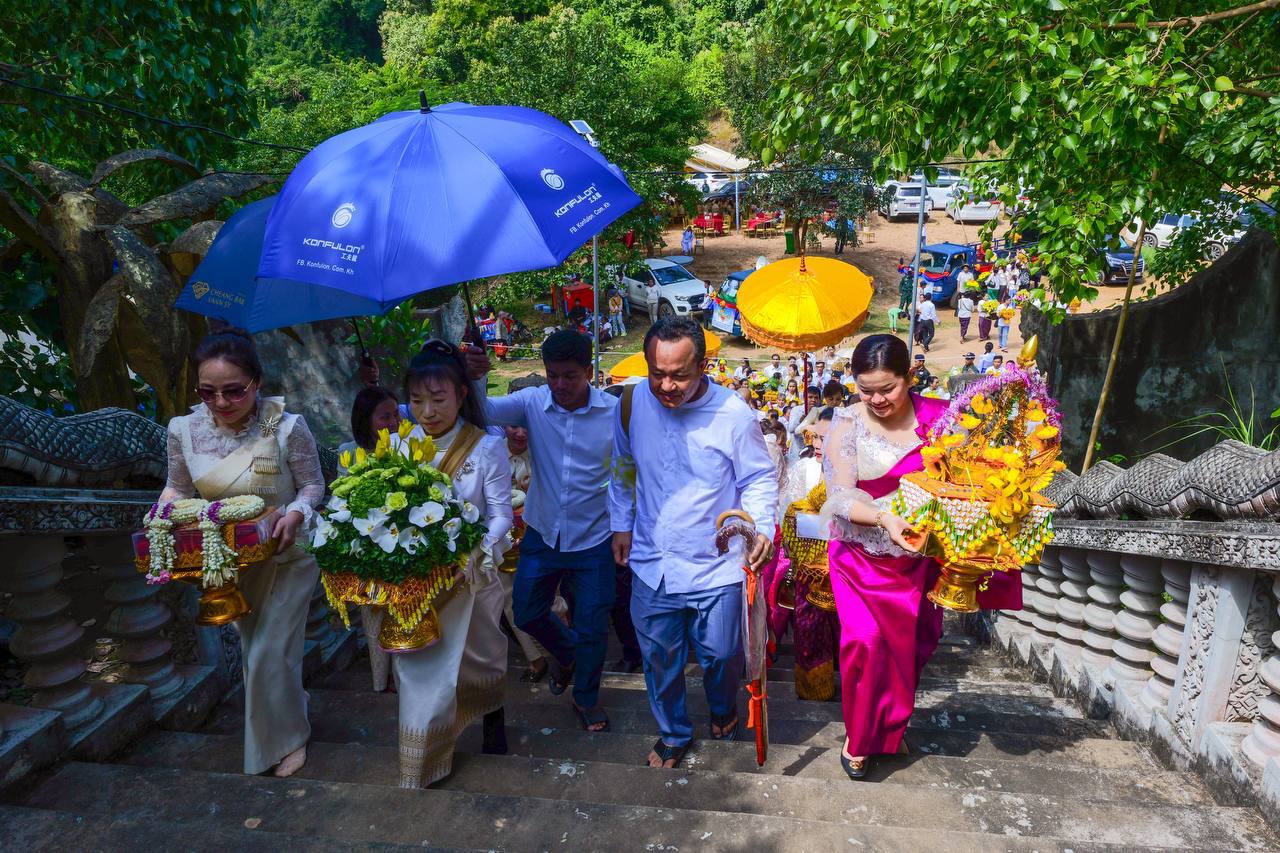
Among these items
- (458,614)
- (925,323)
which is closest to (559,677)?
(458,614)

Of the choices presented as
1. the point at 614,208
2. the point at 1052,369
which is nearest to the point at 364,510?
the point at 614,208

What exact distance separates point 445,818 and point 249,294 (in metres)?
2.57

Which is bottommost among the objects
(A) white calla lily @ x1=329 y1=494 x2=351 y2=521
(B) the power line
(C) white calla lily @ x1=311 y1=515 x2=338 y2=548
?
Result: (C) white calla lily @ x1=311 y1=515 x2=338 y2=548

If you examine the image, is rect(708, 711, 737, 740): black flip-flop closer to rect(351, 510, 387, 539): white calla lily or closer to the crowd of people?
the crowd of people

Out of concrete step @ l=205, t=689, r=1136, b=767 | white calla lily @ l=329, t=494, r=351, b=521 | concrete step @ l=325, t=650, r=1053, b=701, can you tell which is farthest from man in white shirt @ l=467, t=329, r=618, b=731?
white calla lily @ l=329, t=494, r=351, b=521

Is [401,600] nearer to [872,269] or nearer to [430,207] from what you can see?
[430,207]

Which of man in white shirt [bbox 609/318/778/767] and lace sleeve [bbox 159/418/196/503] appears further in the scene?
man in white shirt [bbox 609/318/778/767]

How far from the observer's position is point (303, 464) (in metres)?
3.51

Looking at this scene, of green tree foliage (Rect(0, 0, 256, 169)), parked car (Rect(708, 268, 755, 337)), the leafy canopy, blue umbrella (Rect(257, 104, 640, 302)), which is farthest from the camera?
parked car (Rect(708, 268, 755, 337))

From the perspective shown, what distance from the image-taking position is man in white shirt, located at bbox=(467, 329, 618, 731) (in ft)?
13.2

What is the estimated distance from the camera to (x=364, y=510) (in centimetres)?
307

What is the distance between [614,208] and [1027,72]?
8.97 feet

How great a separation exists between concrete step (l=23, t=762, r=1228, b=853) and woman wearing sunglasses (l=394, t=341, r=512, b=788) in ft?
0.93

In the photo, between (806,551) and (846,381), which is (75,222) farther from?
(846,381)
